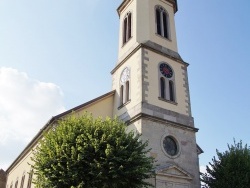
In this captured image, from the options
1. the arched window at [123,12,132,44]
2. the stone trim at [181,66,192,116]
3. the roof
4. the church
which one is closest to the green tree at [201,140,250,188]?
the church

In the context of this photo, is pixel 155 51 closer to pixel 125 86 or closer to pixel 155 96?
pixel 125 86

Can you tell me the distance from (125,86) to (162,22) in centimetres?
636

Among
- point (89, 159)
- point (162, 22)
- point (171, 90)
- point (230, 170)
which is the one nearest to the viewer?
point (89, 159)

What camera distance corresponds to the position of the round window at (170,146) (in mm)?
17047

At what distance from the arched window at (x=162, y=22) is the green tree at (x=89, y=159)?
1093 centimetres

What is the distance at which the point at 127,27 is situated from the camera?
22.6 meters

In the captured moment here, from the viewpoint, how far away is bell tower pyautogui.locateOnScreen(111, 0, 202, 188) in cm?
1664

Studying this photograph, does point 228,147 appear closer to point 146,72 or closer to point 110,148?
point 146,72

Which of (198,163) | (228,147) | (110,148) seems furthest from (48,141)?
(228,147)

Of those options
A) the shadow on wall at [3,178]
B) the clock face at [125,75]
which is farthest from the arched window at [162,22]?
the shadow on wall at [3,178]

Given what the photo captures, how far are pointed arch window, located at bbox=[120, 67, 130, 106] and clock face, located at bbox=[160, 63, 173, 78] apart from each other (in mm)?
2373

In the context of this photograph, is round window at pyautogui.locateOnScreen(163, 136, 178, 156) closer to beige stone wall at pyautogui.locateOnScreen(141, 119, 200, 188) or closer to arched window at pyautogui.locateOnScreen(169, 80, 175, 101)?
beige stone wall at pyautogui.locateOnScreen(141, 119, 200, 188)

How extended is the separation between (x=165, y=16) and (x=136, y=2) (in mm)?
2673

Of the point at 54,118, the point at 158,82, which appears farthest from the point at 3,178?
the point at 158,82
